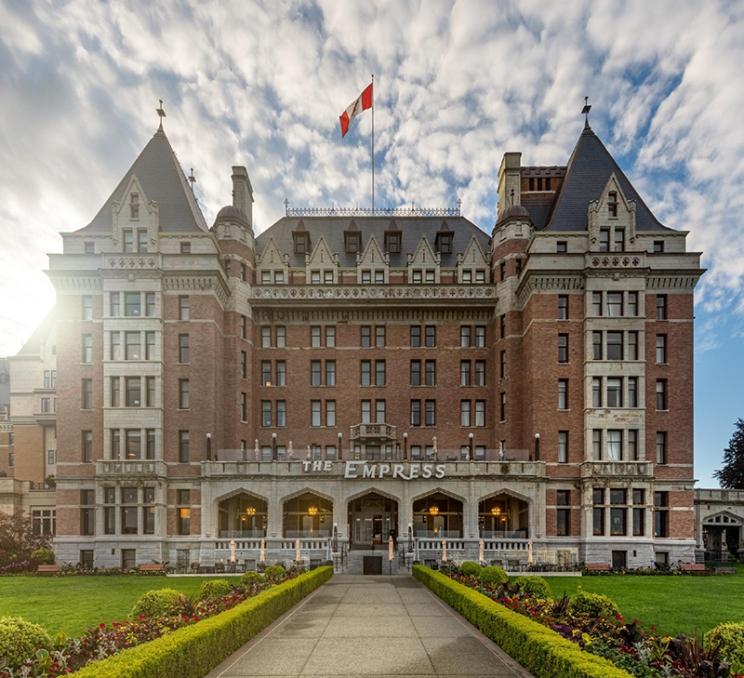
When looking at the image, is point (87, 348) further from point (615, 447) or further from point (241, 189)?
point (615, 447)

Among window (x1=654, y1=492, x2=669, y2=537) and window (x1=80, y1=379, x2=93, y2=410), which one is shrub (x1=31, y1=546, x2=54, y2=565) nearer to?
window (x1=80, y1=379, x2=93, y2=410)

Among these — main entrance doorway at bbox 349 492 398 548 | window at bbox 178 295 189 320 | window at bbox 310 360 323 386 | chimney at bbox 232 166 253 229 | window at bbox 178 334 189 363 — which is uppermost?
chimney at bbox 232 166 253 229

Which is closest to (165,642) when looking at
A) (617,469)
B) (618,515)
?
(617,469)

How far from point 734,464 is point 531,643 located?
5884cm

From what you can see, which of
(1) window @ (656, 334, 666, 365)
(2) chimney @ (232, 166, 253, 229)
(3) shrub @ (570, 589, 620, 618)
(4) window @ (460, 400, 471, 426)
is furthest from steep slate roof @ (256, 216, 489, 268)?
(3) shrub @ (570, 589, 620, 618)

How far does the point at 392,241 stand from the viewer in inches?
2007

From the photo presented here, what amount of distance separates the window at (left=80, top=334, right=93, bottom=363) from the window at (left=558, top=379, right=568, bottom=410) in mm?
32940

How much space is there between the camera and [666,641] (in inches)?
435

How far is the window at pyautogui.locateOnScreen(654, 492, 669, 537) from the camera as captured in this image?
40125 millimetres

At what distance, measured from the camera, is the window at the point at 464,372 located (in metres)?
47.5

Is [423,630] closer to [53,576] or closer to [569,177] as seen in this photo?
[53,576]

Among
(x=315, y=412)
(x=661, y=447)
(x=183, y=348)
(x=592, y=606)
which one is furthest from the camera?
(x=315, y=412)

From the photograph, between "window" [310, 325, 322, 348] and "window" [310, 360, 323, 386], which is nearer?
"window" [310, 360, 323, 386]

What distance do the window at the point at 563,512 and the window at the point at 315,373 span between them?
19848 mm
